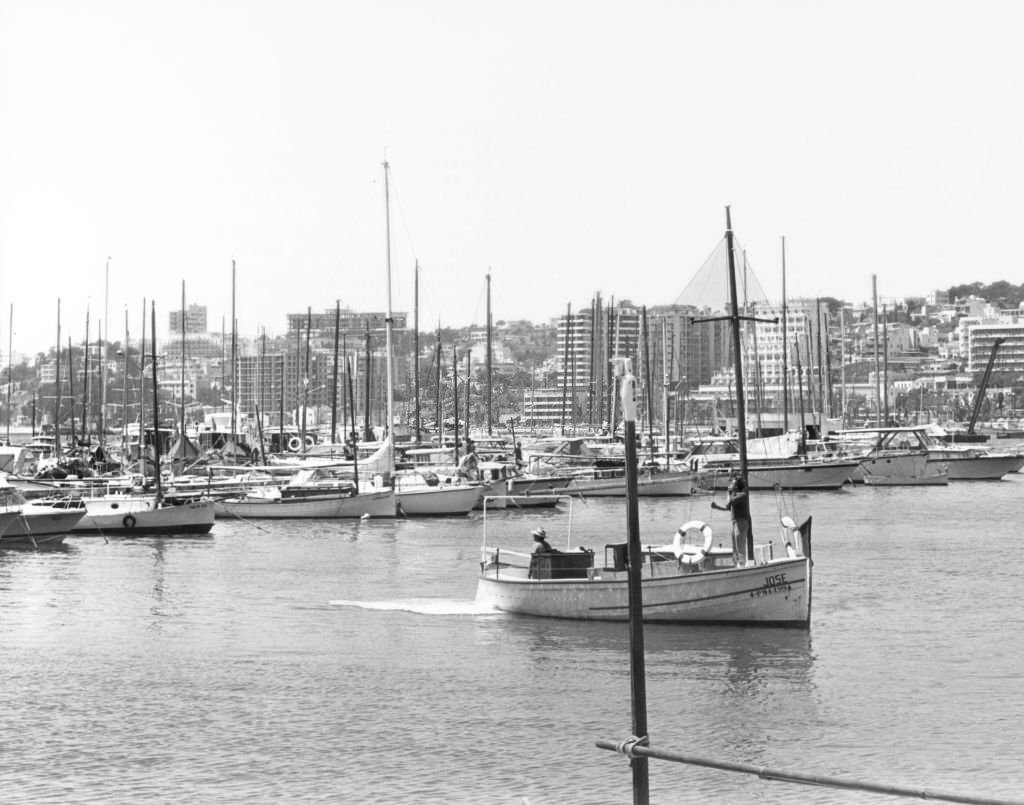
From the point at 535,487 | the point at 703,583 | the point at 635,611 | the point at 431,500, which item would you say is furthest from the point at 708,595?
the point at 535,487

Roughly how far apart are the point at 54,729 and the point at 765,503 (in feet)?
212

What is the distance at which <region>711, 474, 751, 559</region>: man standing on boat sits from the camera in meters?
35.7

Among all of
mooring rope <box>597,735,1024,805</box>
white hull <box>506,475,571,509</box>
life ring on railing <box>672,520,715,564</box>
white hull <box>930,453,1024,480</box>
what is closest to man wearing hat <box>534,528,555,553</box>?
life ring on railing <box>672,520,715,564</box>

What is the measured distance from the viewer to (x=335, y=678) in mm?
32625

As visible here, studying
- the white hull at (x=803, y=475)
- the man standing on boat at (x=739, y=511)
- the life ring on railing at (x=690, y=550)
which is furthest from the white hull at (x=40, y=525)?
the white hull at (x=803, y=475)

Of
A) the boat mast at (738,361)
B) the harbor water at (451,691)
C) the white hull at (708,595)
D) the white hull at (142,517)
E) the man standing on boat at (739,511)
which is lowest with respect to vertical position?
the harbor water at (451,691)

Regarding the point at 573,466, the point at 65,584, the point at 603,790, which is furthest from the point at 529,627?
the point at 573,466

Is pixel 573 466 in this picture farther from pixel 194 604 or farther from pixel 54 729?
pixel 54 729

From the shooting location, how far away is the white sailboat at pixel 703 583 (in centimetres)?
3612

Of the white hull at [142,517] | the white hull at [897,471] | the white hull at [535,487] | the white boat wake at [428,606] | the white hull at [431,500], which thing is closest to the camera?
the white boat wake at [428,606]

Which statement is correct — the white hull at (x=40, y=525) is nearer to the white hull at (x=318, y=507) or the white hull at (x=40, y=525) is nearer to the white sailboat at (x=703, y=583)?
the white hull at (x=318, y=507)

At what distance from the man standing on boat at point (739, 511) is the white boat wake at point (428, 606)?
651 centimetres

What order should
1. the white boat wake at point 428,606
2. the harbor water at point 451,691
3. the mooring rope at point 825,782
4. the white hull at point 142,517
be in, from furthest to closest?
the white hull at point 142,517, the white boat wake at point 428,606, the harbor water at point 451,691, the mooring rope at point 825,782

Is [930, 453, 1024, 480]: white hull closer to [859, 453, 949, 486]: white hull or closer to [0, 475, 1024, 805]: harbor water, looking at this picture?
[859, 453, 949, 486]: white hull
